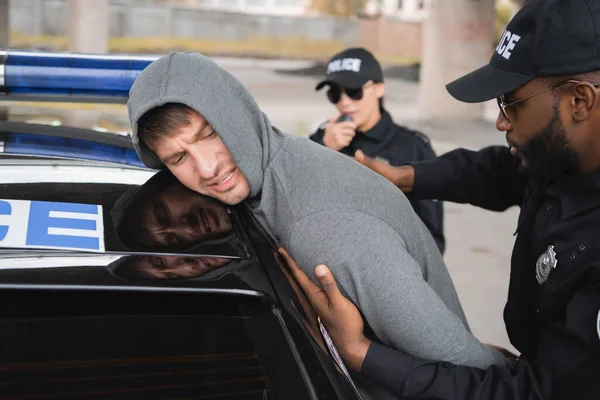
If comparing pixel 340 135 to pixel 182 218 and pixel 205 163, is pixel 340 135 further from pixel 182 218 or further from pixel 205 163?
pixel 182 218

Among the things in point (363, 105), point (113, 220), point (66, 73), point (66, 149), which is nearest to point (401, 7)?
point (363, 105)

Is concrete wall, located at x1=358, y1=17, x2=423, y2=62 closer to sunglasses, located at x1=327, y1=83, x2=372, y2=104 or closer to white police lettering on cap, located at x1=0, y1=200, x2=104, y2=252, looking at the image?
sunglasses, located at x1=327, y1=83, x2=372, y2=104

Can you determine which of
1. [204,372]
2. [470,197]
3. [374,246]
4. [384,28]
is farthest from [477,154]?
[384,28]

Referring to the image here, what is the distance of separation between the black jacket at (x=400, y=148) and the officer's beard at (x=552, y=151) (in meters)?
1.52

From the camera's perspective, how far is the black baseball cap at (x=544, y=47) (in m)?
1.45

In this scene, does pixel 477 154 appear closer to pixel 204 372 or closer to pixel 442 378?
pixel 442 378

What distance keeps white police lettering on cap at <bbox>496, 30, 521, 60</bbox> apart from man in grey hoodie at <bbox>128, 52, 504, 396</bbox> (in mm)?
369

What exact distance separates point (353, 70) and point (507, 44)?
5.84 feet

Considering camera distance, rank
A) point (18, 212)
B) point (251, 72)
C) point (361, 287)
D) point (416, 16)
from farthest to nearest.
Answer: point (416, 16)
point (251, 72)
point (361, 287)
point (18, 212)

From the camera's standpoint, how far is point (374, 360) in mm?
1516

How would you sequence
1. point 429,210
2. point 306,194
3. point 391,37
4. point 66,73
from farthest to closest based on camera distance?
point 391,37, point 429,210, point 66,73, point 306,194

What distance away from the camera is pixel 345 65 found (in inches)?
133

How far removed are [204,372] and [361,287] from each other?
14.9 inches

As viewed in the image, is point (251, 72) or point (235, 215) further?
point (251, 72)
